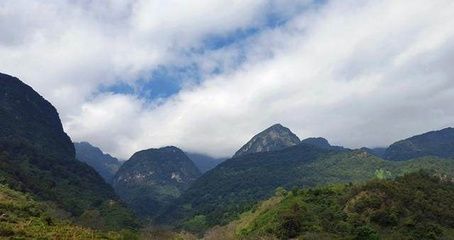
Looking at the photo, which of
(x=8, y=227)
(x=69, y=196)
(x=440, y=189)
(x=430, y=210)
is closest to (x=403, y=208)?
(x=430, y=210)

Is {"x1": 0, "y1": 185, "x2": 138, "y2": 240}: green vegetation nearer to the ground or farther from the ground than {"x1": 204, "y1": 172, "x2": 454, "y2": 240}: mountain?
farther from the ground

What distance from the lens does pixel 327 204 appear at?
136375mm

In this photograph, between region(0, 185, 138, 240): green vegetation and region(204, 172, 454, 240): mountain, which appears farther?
region(204, 172, 454, 240): mountain

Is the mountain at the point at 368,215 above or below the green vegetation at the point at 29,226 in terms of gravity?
below

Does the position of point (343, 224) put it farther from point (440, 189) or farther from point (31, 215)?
point (31, 215)

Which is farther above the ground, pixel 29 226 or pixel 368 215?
pixel 29 226

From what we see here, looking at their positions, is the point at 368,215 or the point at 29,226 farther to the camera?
the point at 368,215

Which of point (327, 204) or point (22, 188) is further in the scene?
point (22, 188)

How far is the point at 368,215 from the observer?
397 ft

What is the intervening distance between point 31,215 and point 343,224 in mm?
68663

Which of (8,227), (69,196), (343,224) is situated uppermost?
(69,196)

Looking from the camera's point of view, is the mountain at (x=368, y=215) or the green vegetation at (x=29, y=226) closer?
the green vegetation at (x=29, y=226)

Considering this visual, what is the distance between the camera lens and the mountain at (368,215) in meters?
115

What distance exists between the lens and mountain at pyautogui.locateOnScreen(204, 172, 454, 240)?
11500 centimetres
